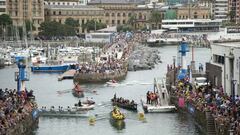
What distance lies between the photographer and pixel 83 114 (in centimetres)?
5453

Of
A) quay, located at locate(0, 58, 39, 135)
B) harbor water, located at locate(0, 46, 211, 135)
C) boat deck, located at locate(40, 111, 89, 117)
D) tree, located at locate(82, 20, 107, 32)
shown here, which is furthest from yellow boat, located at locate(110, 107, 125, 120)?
tree, located at locate(82, 20, 107, 32)

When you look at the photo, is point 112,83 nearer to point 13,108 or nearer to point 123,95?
point 123,95

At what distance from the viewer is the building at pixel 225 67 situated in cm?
4975

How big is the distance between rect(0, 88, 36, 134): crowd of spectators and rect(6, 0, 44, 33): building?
118m

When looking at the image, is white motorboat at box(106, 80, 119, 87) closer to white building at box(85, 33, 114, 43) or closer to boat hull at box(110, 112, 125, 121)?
boat hull at box(110, 112, 125, 121)

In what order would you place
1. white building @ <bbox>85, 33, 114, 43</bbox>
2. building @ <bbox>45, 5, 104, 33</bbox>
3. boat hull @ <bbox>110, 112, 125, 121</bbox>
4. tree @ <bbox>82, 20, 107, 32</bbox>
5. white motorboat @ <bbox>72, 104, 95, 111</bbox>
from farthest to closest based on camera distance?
building @ <bbox>45, 5, 104, 33</bbox>
tree @ <bbox>82, 20, 107, 32</bbox>
white building @ <bbox>85, 33, 114, 43</bbox>
white motorboat @ <bbox>72, 104, 95, 111</bbox>
boat hull @ <bbox>110, 112, 125, 121</bbox>

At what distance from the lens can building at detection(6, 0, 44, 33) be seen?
16962 centimetres

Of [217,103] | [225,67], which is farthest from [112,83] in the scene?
[217,103]

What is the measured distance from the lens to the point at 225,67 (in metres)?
52.8

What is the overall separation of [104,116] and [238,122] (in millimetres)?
16294

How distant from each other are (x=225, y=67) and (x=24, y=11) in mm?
120993

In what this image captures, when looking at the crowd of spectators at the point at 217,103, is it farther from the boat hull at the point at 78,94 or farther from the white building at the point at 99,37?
the white building at the point at 99,37

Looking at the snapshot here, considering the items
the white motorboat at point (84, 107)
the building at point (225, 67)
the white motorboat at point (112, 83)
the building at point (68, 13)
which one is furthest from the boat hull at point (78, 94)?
the building at point (68, 13)

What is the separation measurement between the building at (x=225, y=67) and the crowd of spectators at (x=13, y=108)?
11.7 metres
